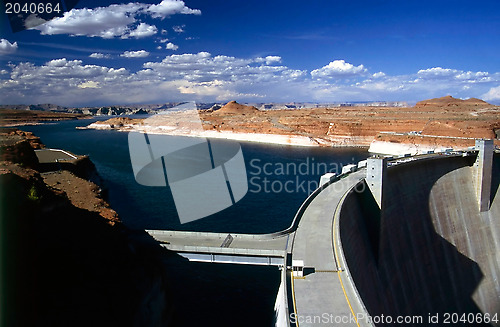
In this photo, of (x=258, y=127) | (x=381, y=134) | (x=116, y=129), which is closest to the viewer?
(x=381, y=134)

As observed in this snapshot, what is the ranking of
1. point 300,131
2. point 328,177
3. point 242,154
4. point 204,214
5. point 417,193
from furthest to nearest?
point 300,131 < point 242,154 < point 204,214 < point 328,177 < point 417,193

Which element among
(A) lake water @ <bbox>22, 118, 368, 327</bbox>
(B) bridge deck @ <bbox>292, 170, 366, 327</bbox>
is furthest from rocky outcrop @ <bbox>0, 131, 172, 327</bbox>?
(B) bridge deck @ <bbox>292, 170, 366, 327</bbox>

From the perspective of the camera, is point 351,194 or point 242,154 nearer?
point 351,194

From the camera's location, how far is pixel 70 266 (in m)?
14.2

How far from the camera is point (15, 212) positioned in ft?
40.2

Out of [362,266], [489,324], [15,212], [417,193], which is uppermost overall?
[15,212]

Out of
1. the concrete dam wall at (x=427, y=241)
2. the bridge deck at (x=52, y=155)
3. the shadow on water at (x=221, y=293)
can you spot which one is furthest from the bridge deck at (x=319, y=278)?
the bridge deck at (x=52, y=155)

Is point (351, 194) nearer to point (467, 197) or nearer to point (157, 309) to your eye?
point (467, 197)

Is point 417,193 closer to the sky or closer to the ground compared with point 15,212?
closer to the ground

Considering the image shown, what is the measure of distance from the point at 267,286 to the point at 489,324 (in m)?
13.6

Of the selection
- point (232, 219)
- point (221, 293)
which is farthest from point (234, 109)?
point (221, 293)

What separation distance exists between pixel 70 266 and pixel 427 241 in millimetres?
19683

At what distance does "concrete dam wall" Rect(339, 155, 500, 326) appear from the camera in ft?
62.1

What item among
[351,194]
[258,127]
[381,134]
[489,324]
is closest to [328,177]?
[351,194]
